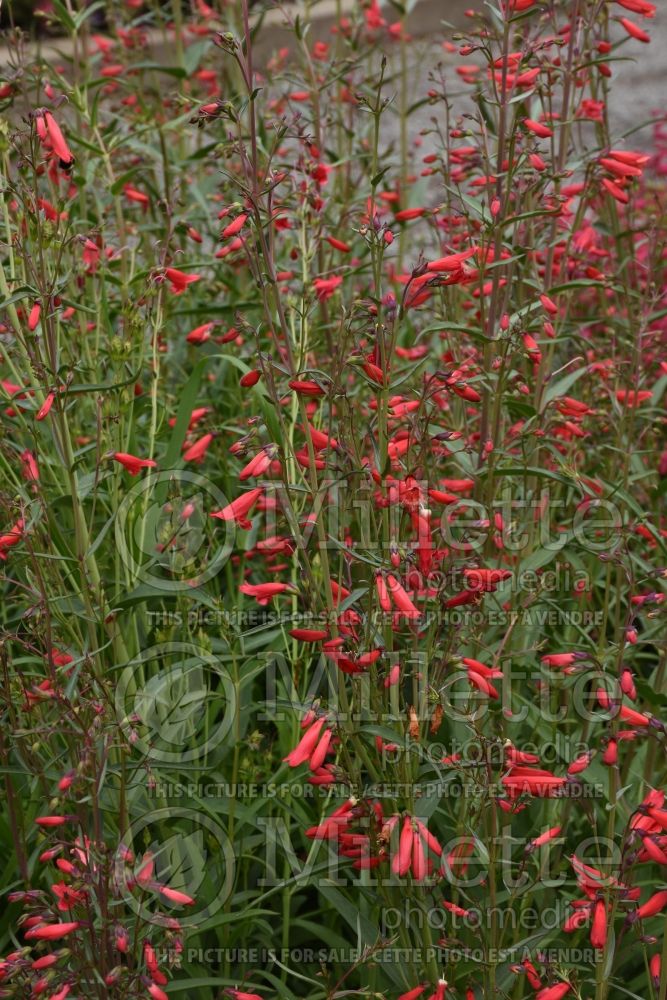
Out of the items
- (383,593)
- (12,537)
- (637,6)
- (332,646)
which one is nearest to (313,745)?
(332,646)

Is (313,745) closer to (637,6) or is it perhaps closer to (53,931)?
(53,931)

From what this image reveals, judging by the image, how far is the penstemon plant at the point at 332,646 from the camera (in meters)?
2.53

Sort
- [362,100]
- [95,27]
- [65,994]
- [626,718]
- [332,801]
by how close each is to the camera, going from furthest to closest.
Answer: [95,27], [332,801], [362,100], [626,718], [65,994]

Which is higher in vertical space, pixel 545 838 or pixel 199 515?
pixel 199 515

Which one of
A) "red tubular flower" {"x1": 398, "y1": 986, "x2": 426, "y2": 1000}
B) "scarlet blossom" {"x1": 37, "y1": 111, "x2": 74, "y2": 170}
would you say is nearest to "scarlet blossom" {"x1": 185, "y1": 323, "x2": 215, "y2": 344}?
"scarlet blossom" {"x1": 37, "y1": 111, "x2": 74, "y2": 170}

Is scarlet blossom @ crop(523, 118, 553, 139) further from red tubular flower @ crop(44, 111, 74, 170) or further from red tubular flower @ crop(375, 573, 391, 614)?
red tubular flower @ crop(375, 573, 391, 614)

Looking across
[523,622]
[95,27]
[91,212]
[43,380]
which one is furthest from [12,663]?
[95,27]

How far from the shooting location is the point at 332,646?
2496mm

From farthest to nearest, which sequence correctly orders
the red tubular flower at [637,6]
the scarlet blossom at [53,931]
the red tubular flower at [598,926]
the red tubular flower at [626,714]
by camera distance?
the red tubular flower at [637,6] < the red tubular flower at [626,714] < the red tubular flower at [598,926] < the scarlet blossom at [53,931]

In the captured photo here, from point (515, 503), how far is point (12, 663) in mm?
1550

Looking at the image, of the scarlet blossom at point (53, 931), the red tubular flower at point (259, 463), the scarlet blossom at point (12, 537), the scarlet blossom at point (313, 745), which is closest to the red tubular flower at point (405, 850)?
the scarlet blossom at point (313, 745)

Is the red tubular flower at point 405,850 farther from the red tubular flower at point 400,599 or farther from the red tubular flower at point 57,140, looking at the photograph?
the red tubular flower at point 57,140

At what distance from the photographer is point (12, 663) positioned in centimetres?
318

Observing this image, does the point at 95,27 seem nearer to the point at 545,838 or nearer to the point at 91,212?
the point at 91,212
